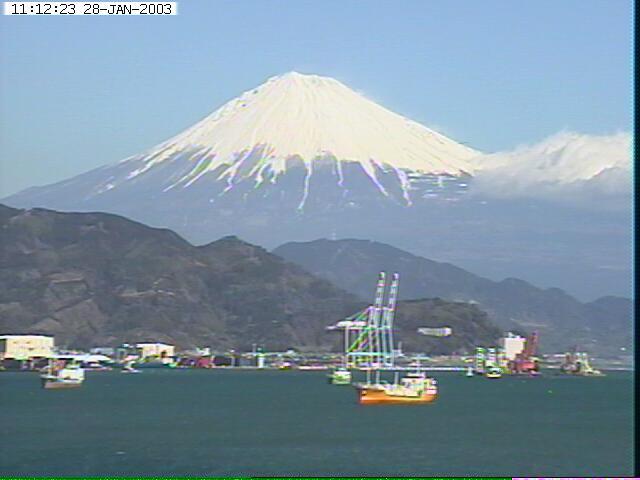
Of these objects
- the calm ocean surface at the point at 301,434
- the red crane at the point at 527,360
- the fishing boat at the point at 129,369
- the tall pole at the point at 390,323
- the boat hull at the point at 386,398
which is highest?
the tall pole at the point at 390,323

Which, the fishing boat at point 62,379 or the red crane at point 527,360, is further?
the red crane at point 527,360

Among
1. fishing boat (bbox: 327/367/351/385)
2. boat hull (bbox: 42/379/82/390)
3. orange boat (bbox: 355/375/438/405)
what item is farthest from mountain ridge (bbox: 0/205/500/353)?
orange boat (bbox: 355/375/438/405)

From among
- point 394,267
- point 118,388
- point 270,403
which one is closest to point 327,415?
point 270,403

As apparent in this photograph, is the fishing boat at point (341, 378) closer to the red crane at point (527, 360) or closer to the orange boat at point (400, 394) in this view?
the red crane at point (527, 360)

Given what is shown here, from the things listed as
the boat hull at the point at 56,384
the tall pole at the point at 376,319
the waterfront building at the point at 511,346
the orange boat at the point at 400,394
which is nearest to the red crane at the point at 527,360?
the waterfront building at the point at 511,346

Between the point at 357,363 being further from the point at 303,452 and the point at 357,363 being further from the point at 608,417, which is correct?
the point at 303,452

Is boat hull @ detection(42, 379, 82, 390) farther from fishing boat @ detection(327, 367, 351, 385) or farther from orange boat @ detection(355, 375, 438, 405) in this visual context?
orange boat @ detection(355, 375, 438, 405)
